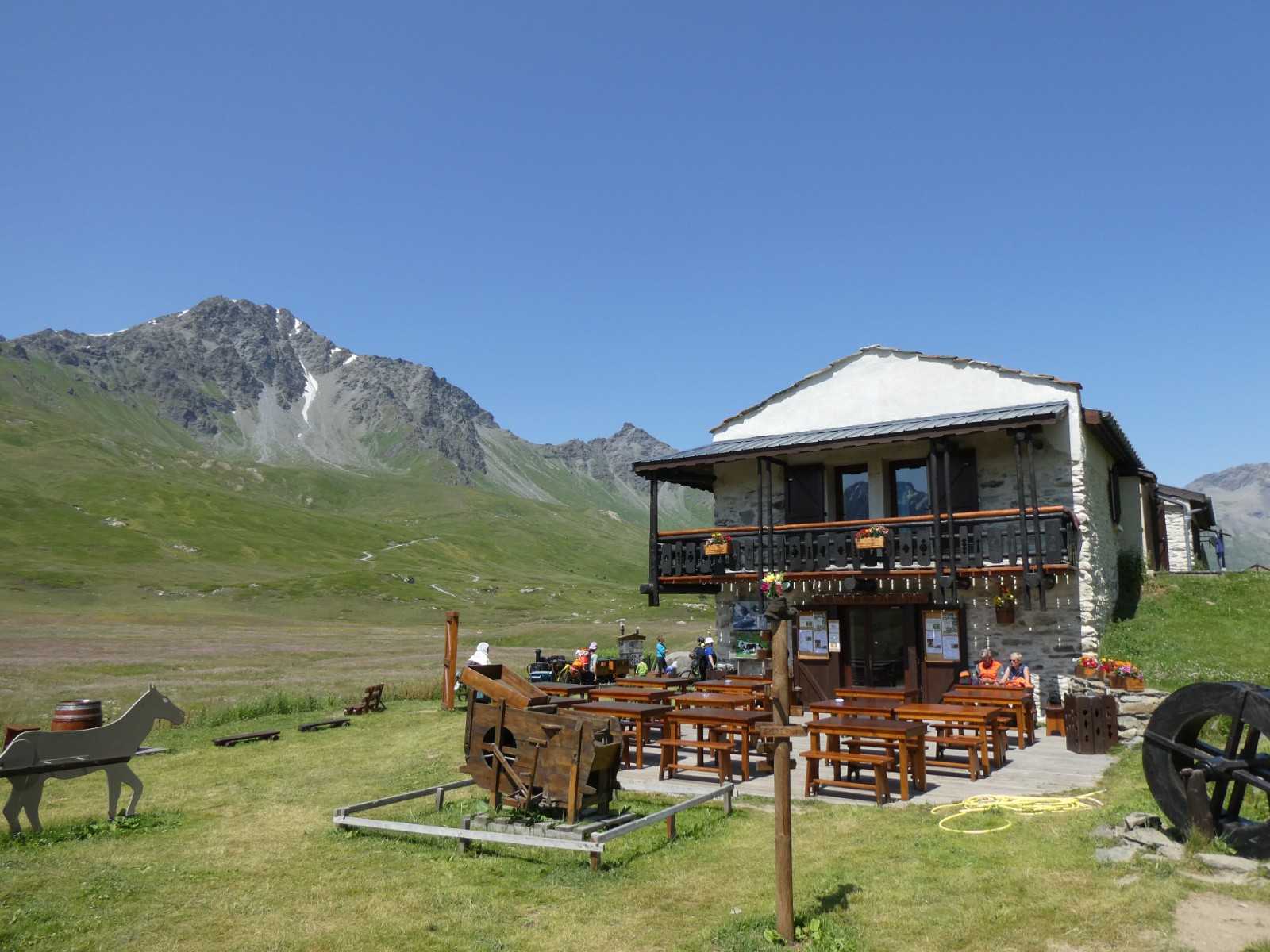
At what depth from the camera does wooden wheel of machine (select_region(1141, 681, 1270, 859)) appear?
279 inches

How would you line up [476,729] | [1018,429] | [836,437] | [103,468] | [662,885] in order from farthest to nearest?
[103,468] < [836,437] < [1018,429] < [476,729] < [662,885]

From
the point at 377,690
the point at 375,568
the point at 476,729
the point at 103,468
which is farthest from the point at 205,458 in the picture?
the point at 476,729

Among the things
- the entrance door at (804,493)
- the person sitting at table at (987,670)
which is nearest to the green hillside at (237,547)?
the entrance door at (804,493)

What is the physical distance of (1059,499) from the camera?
1880cm

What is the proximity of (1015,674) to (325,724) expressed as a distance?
14.1 metres

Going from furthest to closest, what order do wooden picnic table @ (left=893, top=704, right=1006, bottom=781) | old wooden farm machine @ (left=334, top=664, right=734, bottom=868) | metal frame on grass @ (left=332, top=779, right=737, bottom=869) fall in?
wooden picnic table @ (left=893, top=704, right=1006, bottom=781)
old wooden farm machine @ (left=334, top=664, right=734, bottom=868)
metal frame on grass @ (left=332, top=779, right=737, bottom=869)

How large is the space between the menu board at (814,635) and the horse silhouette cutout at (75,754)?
14071 mm

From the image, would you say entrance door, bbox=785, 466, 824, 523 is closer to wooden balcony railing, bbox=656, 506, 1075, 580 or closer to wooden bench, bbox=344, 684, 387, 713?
wooden balcony railing, bbox=656, 506, 1075, 580

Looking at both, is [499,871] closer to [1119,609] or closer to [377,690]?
[377,690]

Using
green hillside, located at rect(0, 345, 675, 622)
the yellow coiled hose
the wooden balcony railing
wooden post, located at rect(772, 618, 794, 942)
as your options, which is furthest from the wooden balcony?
green hillside, located at rect(0, 345, 675, 622)

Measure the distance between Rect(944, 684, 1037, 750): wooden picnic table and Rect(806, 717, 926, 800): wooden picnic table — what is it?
3120 mm

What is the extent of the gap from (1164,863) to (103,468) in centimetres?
16810

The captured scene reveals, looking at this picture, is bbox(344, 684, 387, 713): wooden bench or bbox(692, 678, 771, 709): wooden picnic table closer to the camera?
bbox(692, 678, 771, 709): wooden picnic table

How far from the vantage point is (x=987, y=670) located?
17125 mm
